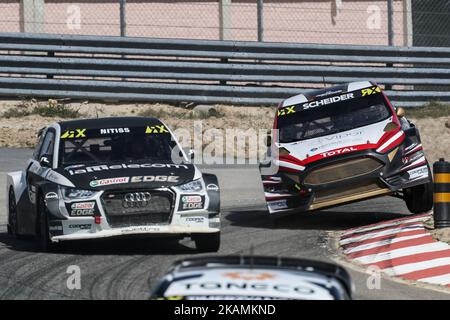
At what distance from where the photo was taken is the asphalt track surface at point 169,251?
33.8 feet

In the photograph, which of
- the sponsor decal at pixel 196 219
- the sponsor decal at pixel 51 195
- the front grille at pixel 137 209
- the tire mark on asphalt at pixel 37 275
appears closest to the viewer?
the tire mark on asphalt at pixel 37 275

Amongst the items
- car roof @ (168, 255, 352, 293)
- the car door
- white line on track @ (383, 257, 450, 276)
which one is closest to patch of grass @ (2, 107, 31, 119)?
the car door

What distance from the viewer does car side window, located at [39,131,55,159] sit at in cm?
1335

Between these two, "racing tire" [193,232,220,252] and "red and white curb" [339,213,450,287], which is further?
"racing tire" [193,232,220,252]

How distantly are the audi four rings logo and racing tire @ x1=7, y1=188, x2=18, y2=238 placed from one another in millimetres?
2409

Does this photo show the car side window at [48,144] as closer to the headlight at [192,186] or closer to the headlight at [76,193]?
the headlight at [76,193]

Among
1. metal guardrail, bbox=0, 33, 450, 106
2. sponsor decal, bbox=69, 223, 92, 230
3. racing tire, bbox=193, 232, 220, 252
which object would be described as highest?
metal guardrail, bbox=0, 33, 450, 106

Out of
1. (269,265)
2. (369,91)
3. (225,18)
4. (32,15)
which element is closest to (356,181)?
(369,91)

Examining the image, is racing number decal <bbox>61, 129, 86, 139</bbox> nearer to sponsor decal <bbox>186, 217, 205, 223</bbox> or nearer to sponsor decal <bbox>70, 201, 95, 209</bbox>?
sponsor decal <bbox>70, 201, 95, 209</bbox>

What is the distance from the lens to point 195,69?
22.8 metres

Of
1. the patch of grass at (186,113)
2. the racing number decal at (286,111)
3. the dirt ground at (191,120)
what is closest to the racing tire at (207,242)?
the racing number decal at (286,111)

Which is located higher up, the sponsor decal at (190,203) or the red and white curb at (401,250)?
the sponsor decal at (190,203)

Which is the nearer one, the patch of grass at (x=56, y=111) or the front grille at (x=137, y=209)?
the front grille at (x=137, y=209)

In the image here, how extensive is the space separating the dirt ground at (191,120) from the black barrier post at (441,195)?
900 centimetres
